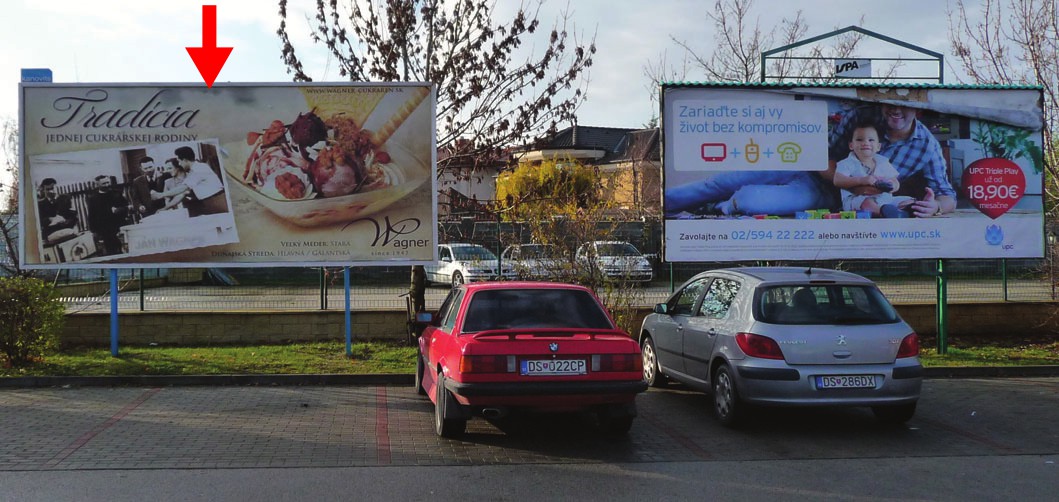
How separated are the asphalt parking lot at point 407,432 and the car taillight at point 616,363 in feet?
2.34

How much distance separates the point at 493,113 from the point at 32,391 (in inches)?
288

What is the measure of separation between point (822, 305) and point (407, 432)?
406 cm

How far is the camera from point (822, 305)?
8367 millimetres

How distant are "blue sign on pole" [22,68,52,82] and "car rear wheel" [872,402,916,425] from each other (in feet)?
38.2

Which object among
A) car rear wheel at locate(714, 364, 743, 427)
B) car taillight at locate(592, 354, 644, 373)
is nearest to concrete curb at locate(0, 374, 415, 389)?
car rear wheel at locate(714, 364, 743, 427)

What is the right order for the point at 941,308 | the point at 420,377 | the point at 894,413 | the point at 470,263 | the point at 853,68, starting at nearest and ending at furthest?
the point at 894,413 < the point at 420,377 < the point at 941,308 < the point at 853,68 < the point at 470,263

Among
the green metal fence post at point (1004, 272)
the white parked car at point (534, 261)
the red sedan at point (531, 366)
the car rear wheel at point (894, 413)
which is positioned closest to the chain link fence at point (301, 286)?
the green metal fence post at point (1004, 272)

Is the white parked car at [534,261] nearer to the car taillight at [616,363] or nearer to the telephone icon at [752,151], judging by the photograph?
the telephone icon at [752,151]

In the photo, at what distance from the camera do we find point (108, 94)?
12.4 meters

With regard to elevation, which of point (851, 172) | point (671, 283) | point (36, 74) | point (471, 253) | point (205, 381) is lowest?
point (205, 381)

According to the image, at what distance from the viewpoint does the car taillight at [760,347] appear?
8.06 metres

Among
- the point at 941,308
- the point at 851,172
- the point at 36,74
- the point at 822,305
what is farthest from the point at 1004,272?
the point at 36,74

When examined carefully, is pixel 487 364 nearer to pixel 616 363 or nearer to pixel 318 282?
pixel 616 363

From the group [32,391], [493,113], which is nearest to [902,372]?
[493,113]
